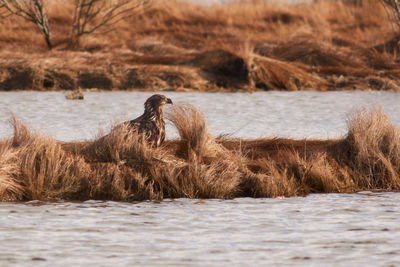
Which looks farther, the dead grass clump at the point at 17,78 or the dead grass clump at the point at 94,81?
the dead grass clump at the point at 94,81

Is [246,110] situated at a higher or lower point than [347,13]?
lower

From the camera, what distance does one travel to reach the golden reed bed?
11008 mm

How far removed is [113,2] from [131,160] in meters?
25.2

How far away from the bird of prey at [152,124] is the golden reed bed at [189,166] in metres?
0.20

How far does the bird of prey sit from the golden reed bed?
0.66 ft

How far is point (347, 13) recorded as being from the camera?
45312 millimetres

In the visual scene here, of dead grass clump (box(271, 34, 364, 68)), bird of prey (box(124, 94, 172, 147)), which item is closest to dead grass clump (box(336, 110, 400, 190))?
bird of prey (box(124, 94, 172, 147))

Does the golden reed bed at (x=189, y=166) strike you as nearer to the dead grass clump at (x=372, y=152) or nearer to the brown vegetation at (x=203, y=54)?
the dead grass clump at (x=372, y=152)

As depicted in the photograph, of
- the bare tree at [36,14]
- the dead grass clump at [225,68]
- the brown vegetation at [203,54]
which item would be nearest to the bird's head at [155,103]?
the brown vegetation at [203,54]

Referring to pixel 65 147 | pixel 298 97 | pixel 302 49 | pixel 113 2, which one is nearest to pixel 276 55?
pixel 302 49

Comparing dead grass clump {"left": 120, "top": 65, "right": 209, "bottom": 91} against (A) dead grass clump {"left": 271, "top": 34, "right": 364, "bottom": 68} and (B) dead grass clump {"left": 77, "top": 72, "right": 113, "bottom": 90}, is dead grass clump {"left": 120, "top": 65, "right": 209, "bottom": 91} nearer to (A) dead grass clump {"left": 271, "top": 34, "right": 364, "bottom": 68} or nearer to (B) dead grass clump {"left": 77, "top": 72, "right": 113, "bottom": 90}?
(B) dead grass clump {"left": 77, "top": 72, "right": 113, "bottom": 90}

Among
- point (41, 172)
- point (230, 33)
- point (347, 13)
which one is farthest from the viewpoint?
point (347, 13)

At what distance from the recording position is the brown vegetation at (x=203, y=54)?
91.2ft

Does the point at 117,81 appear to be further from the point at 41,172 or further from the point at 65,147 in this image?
the point at 41,172
